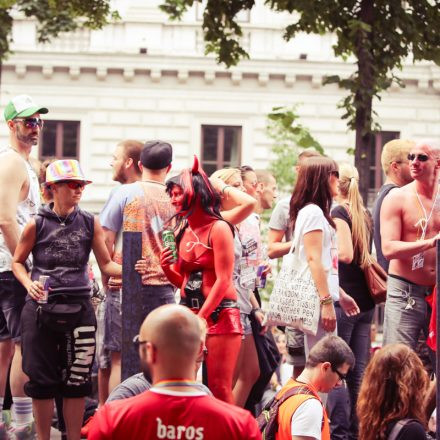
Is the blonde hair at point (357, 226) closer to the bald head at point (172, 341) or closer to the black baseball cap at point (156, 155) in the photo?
the black baseball cap at point (156, 155)

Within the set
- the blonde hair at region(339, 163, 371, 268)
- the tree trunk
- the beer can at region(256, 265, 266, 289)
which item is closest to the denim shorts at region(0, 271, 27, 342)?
the beer can at region(256, 265, 266, 289)

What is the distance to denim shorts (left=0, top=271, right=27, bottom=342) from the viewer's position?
9.08m

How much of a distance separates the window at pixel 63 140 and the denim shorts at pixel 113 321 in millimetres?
25204

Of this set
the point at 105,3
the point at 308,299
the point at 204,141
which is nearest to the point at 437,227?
the point at 308,299

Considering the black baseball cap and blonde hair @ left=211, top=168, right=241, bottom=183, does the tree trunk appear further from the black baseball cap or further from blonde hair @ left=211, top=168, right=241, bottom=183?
the black baseball cap

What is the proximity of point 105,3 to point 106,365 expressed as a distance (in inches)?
499

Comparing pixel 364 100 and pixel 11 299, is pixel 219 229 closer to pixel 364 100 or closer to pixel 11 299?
Answer: pixel 11 299

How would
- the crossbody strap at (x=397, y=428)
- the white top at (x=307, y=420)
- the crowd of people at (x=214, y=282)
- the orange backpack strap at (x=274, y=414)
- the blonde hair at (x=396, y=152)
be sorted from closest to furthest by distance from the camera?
the crossbody strap at (x=397, y=428) → the white top at (x=307, y=420) → the orange backpack strap at (x=274, y=414) → the crowd of people at (x=214, y=282) → the blonde hair at (x=396, y=152)

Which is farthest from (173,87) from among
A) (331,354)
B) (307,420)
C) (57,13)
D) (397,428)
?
(397,428)

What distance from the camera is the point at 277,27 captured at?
35.1 m

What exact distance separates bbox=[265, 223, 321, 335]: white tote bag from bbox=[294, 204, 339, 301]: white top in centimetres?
6

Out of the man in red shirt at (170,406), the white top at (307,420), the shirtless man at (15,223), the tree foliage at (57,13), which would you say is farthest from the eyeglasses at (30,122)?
the tree foliage at (57,13)

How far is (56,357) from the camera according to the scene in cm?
854

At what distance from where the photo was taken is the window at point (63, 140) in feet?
115
